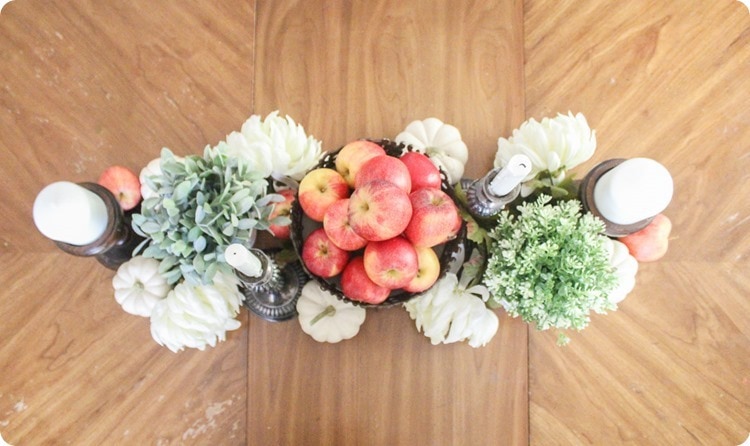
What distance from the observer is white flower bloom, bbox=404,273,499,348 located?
647 mm

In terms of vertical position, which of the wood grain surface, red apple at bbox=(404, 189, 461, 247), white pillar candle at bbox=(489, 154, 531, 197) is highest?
white pillar candle at bbox=(489, 154, 531, 197)

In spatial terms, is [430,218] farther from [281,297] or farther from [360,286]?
[281,297]

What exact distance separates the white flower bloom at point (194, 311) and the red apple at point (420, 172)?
263mm

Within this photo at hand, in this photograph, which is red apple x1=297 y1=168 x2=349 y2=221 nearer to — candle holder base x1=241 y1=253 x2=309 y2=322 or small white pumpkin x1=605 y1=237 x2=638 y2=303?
candle holder base x1=241 y1=253 x2=309 y2=322

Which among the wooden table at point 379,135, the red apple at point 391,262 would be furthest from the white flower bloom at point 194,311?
the red apple at point 391,262

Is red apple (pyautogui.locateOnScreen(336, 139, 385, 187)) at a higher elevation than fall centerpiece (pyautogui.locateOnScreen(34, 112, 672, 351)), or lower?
higher

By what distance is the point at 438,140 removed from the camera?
0.72 metres

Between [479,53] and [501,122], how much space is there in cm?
13

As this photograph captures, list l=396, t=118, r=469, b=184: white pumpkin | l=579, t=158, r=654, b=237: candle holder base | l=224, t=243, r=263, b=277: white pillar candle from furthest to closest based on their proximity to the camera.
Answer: l=396, t=118, r=469, b=184: white pumpkin < l=579, t=158, r=654, b=237: candle holder base < l=224, t=243, r=263, b=277: white pillar candle

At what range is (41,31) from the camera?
2.66 ft

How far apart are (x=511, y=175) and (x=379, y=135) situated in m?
0.32

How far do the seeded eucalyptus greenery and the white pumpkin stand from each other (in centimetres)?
26

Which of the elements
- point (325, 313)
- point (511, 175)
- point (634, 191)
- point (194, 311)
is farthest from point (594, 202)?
point (194, 311)

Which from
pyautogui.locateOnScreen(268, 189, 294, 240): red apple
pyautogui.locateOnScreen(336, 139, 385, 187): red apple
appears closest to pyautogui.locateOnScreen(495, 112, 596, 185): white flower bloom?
pyautogui.locateOnScreen(336, 139, 385, 187): red apple
